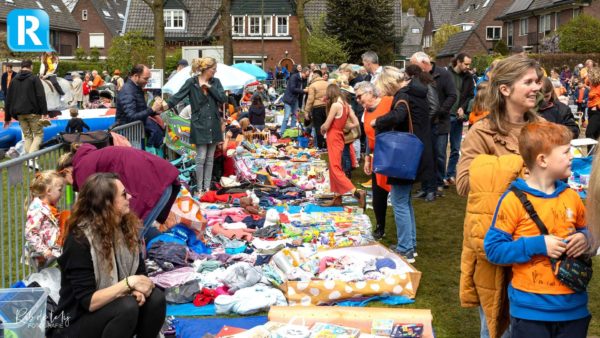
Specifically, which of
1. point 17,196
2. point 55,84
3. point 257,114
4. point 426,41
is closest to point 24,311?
point 17,196

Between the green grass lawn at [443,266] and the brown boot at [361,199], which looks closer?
the green grass lawn at [443,266]

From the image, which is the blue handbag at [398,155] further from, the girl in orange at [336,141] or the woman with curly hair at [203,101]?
the woman with curly hair at [203,101]

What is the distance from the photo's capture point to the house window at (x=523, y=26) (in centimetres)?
6338

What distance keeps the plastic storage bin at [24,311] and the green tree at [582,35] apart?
4595 cm

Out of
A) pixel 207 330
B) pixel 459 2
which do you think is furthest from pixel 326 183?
pixel 459 2

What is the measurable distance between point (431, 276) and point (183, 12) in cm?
5308

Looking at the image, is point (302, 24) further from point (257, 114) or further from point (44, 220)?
point (44, 220)

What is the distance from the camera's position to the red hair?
12.3 feet

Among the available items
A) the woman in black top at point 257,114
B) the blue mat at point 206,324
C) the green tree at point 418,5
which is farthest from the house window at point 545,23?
the green tree at point 418,5

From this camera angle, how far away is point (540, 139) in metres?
3.77

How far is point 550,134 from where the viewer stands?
3.76 meters

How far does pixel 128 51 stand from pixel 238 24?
1735 centimetres

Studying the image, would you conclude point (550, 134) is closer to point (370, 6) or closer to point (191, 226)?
point (191, 226)

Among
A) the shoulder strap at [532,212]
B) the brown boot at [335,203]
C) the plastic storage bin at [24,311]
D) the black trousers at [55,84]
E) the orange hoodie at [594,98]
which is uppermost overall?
the black trousers at [55,84]
